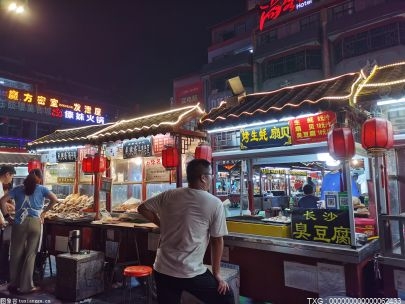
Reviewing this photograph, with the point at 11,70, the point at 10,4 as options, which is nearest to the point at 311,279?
the point at 10,4

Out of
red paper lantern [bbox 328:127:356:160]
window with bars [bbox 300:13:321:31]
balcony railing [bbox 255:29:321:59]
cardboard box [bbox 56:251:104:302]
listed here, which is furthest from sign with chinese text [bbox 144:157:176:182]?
window with bars [bbox 300:13:321:31]

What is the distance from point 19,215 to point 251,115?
537 cm

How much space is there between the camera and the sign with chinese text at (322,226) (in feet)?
16.6

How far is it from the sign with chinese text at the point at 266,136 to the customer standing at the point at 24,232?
4.81 meters

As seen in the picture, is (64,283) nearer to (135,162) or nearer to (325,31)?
(135,162)

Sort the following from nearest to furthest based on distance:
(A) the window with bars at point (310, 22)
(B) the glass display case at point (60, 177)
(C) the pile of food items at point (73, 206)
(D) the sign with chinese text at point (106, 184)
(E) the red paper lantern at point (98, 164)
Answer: (E) the red paper lantern at point (98, 164) < (C) the pile of food items at point (73, 206) < (D) the sign with chinese text at point (106, 184) < (B) the glass display case at point (60, 177) < (A) the window with bars at point (310, 22)

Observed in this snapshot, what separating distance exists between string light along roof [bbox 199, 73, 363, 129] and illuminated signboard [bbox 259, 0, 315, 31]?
82.4 ft

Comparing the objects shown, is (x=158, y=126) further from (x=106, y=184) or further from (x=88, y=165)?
(x=106, y=184)

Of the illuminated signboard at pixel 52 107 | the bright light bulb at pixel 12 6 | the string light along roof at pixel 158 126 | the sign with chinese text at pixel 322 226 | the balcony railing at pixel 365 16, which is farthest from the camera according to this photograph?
the illuminated signboard at pixel 52 107

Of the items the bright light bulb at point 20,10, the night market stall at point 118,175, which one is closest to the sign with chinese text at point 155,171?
the night market stall at point 118,175

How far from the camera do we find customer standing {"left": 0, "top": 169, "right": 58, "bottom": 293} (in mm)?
6730

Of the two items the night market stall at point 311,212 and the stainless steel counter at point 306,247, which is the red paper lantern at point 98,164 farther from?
the stainless steel counter at point 306,247

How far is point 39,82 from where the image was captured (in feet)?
129

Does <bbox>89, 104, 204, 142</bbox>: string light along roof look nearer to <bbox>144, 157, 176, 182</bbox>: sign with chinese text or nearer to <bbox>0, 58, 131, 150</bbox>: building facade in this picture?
<bbox>144, 157, 176, 182</bbox>: sign with chinese text
